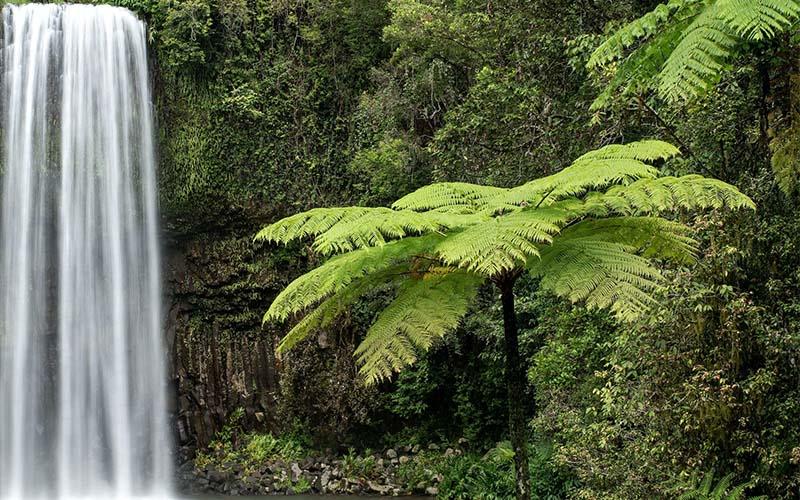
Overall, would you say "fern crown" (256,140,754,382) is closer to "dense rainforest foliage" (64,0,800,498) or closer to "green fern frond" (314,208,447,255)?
"green fern frond" (314,208,447,255)

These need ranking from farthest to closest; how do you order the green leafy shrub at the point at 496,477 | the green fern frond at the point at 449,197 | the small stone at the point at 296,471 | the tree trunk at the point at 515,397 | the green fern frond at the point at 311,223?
the small stone at the point at 296,471 → the green leafy shrub at the point at 496,477 → the green fern frond at the point at 449,197 → the green fern frond at the point at 311,223 → the tree trunk at the point at 515,397

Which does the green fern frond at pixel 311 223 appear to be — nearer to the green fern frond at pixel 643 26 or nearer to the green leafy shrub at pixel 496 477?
the green fern frond at pixel 643 26

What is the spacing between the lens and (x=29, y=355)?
535 inches

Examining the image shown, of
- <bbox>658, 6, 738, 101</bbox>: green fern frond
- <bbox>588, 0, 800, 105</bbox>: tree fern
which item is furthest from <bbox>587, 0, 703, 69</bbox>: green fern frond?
<bbox>658, 6, 738, 101</bbox>: green fern frond

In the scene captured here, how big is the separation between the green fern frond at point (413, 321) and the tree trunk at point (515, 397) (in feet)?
1.11

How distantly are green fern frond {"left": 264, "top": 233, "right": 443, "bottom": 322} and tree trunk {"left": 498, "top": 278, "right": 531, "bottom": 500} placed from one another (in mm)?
531

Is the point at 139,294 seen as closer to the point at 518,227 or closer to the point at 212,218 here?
the point at 212,218

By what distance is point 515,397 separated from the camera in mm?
4156

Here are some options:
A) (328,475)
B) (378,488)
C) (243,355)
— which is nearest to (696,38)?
(378,488)

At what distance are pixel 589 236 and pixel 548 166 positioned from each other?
18.4ft

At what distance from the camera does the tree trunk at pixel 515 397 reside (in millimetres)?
4090

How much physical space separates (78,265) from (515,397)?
11.8 m

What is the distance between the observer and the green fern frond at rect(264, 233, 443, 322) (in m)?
4.17

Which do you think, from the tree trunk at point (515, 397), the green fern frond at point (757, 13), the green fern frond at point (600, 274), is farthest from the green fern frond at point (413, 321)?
the green fern frond at point (757, 13)
